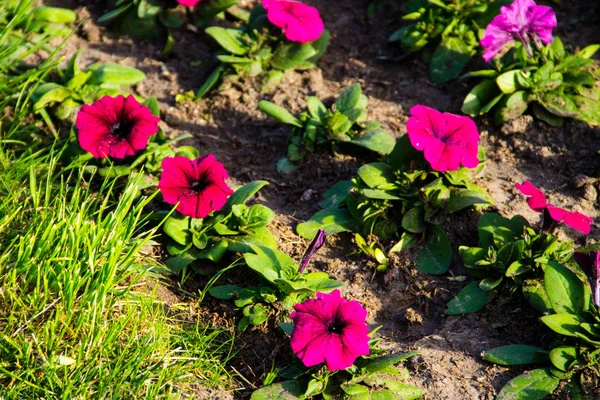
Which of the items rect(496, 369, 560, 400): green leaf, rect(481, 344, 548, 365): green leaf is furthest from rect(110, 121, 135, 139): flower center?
rect(496, 369, 560, 400): green leaf

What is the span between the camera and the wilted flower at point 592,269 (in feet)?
9.43

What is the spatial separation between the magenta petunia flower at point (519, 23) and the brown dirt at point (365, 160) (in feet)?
1.54

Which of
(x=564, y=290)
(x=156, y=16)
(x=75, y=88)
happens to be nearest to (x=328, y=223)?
(x=564, y=290)

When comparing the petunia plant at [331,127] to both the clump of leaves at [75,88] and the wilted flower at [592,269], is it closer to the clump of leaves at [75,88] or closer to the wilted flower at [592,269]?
the clump of leaves at [75,88]

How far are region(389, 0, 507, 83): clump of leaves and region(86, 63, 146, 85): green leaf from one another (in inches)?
64.0

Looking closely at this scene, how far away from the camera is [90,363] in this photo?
2668 mm

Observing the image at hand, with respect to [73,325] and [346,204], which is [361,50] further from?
[73,325]

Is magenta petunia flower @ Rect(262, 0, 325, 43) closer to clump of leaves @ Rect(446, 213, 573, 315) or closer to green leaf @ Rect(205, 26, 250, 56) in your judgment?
green leaf @ Rect(205, 26, 250, 56)

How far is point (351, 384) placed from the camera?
2773 millimetres

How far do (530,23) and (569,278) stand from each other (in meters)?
1.41

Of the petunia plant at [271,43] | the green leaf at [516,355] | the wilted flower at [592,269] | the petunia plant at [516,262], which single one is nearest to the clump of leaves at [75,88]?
the petunia plant at [271,43]

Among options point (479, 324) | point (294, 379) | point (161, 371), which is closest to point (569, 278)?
point (479, 324)

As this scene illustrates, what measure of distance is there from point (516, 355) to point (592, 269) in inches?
18.1

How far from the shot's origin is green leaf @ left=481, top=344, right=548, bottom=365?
9.54 ft
